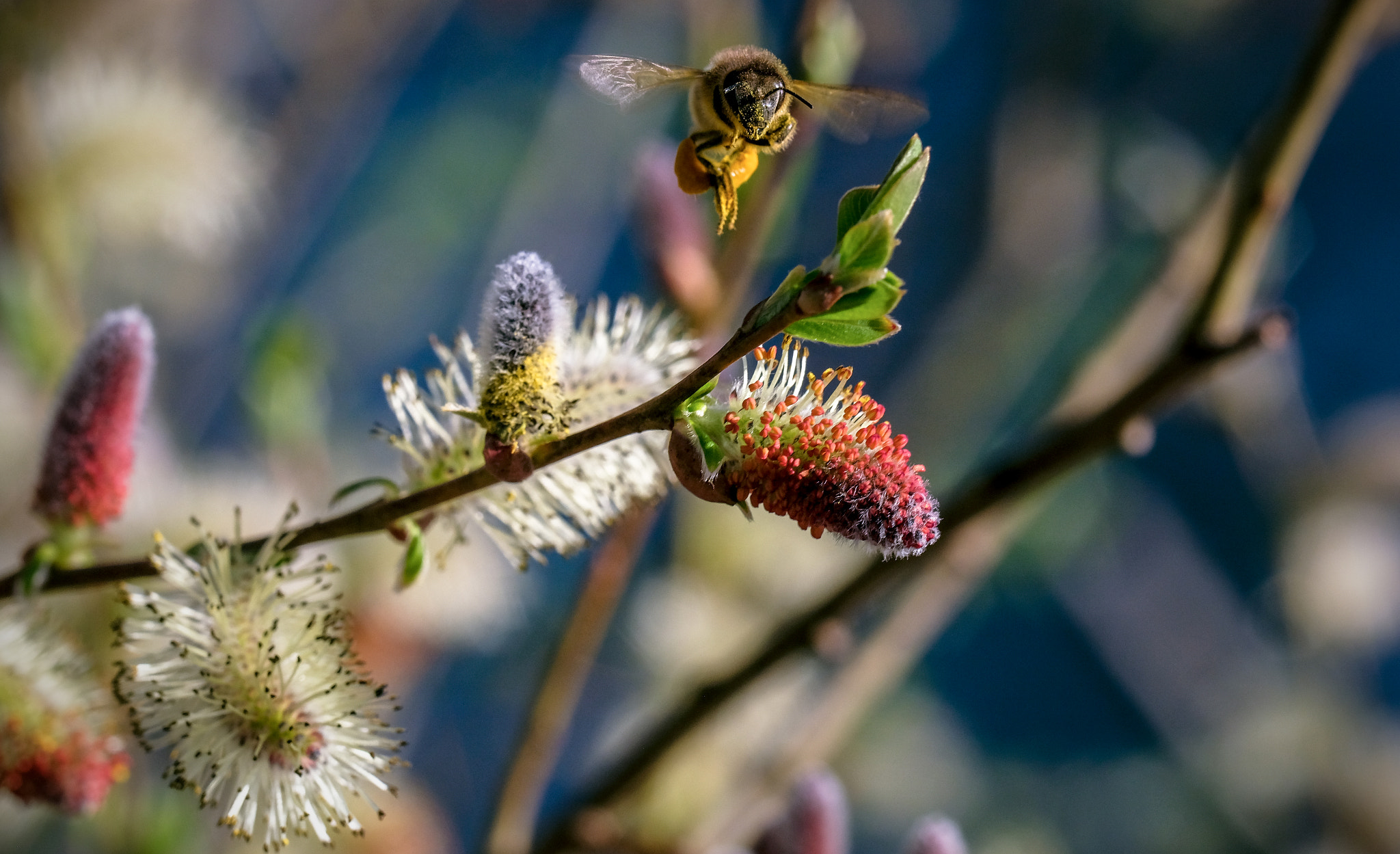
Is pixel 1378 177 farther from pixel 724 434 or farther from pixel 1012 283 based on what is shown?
pixel 724 434

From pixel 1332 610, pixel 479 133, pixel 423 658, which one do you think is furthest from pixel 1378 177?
pixel 423 658

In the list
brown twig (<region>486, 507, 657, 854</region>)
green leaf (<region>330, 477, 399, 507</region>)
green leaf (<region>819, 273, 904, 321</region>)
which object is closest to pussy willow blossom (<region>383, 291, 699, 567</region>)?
green leaf (<region>330, 477, 399, 507</region>)

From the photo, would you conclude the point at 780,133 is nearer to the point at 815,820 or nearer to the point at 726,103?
the point at 726,103

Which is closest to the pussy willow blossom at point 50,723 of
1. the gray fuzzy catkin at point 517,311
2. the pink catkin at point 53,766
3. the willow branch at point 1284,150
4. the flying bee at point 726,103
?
the pink catkin at point 53,766

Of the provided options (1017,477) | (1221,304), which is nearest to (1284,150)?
(1221,304)

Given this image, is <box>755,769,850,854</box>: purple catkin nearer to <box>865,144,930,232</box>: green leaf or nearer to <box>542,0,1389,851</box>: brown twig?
<box>542,0,1389,851</box>: brown twig

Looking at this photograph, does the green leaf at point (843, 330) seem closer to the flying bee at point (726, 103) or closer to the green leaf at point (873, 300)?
the green leaf at point (873, 300)
